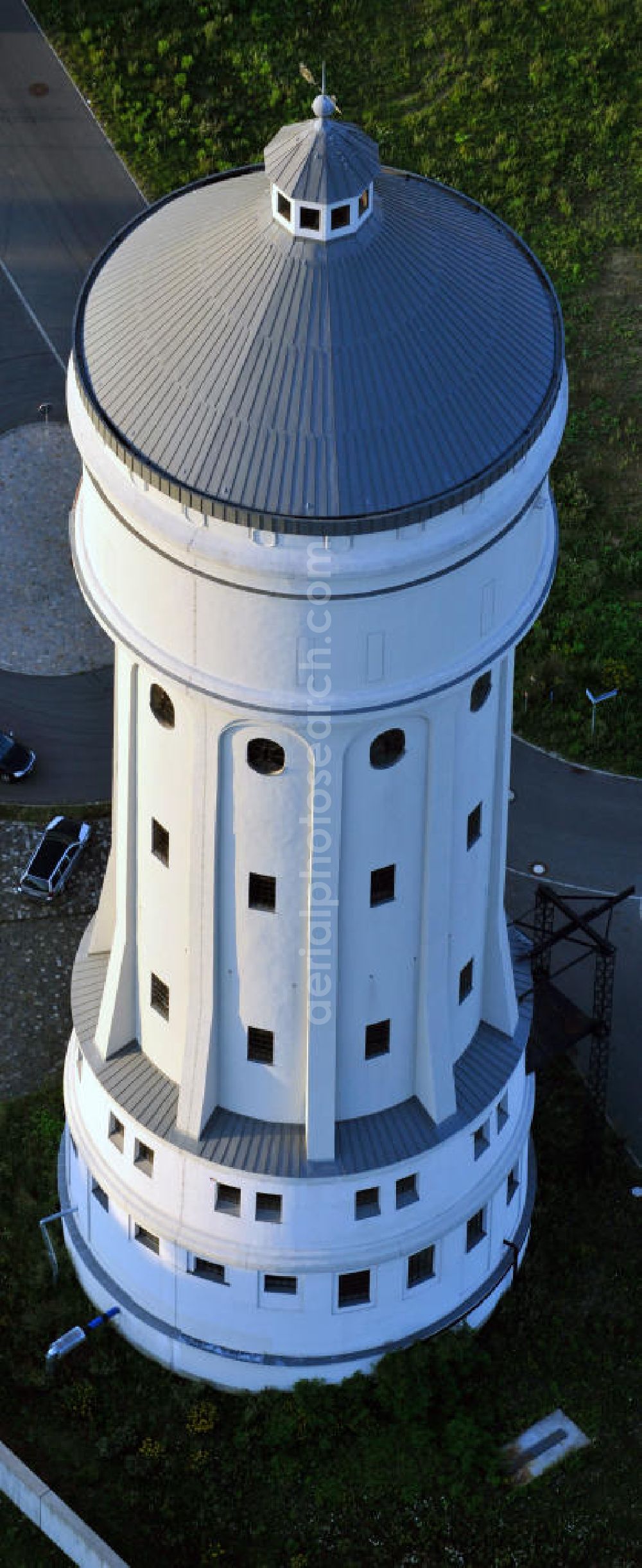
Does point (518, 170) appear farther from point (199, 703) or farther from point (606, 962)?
point (199, 703)

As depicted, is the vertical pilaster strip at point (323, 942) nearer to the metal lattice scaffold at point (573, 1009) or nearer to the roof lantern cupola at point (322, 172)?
the metal lattice scaffold at point (573, 1009)

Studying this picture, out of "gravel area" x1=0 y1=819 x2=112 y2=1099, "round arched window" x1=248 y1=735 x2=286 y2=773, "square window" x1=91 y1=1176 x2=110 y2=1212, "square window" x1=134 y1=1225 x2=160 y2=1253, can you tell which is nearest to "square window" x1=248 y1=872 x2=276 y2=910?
"round arched window" x1=248 y1=735 x2=286 y2=773

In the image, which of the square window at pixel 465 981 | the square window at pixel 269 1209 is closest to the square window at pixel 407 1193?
the square window at pixel 269 1209

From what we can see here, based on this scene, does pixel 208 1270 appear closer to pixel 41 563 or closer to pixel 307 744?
pixel 307 744

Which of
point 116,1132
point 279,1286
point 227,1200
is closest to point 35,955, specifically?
point 116,1132

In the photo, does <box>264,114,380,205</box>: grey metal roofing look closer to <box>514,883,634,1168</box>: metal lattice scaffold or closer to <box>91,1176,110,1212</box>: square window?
<box>514,883,634,1168</box>: metal lattice scaffold

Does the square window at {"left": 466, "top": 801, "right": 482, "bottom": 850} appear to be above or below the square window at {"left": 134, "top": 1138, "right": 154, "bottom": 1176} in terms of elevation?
above
